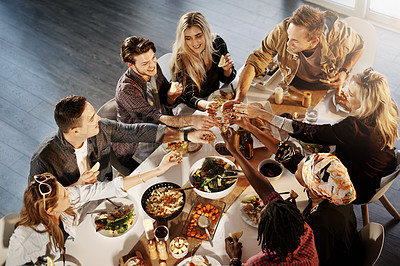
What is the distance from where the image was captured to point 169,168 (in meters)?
2.61

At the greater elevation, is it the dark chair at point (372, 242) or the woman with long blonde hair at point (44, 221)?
the dark chair at point (372, 242)

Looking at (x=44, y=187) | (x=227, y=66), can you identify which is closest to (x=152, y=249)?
(x=44, y=187)

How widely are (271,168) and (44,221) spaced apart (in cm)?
141

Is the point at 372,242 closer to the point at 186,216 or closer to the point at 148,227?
the point at 186,216

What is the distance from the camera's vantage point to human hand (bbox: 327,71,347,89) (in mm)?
2997

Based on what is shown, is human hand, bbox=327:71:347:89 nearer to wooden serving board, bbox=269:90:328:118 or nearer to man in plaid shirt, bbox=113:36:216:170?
wooden serving board, bbox=269:90:328:118

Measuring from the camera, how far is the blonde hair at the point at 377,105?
233 cm

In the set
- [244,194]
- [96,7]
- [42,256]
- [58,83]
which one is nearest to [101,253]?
[42,256]

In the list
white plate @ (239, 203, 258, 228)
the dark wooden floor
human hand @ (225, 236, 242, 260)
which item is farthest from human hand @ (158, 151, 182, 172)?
the dark wooden floor

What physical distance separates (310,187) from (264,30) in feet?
11.7

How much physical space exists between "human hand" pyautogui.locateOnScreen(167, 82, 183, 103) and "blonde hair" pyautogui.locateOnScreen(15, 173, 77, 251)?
4.52 feet

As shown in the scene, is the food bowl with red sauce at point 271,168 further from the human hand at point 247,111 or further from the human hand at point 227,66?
the human hand at point 227,66

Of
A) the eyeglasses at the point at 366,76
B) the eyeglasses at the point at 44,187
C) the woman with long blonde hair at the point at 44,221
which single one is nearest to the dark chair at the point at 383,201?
the eyeglasses at the point at 366,76

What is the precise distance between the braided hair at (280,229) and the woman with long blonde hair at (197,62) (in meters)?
1.26
